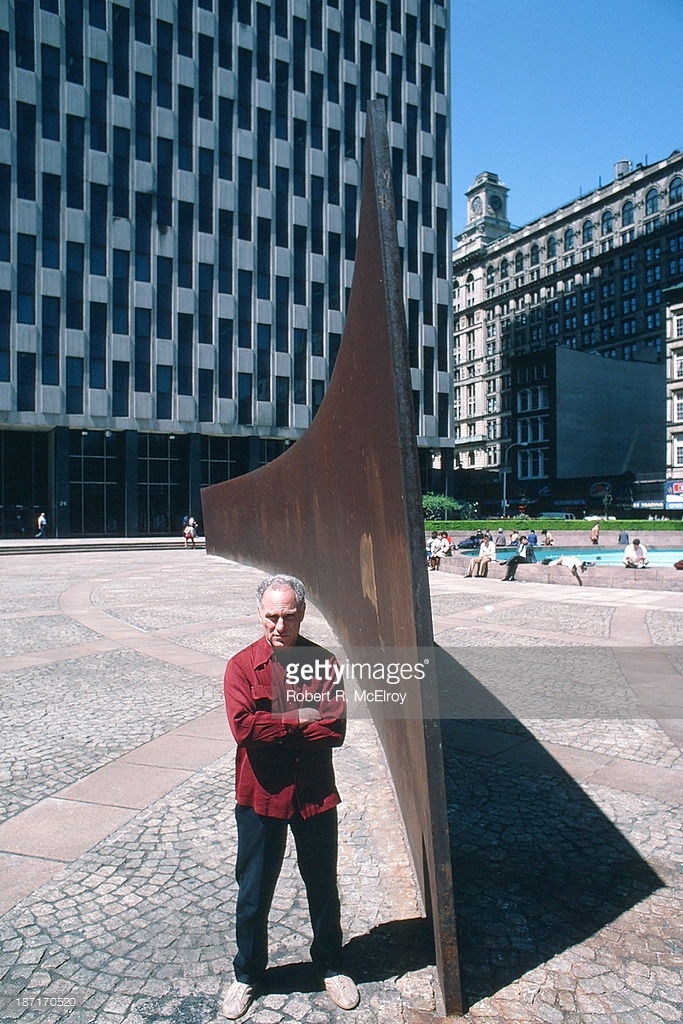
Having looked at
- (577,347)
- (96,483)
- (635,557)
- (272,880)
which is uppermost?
(577,347)

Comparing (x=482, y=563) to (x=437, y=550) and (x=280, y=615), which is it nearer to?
(x=437, y=550)

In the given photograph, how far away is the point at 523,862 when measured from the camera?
11.7 ft

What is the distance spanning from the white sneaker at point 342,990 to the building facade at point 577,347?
5843 centimetres

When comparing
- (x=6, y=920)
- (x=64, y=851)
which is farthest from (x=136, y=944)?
(x=64, y=851)

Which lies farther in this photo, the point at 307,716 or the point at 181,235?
the point at 181,235

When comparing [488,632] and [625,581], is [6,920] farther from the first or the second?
[625,581]

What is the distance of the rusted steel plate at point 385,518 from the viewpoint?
2660mm

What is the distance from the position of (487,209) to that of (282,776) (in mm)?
109556

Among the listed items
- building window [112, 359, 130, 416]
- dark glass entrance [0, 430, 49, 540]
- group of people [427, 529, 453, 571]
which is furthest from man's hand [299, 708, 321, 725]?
dark glass entrance [0, 430, 49, 540]

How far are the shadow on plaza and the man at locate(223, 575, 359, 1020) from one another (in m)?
0.65

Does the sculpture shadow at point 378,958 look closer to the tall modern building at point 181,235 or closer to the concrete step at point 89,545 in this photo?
the concrete step at point 89,545

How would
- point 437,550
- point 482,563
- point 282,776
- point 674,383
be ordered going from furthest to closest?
point 674,383 < point 437,550 < point 482,563 < point 282,776

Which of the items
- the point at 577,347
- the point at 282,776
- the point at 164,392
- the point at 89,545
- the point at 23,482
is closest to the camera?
the point at 282,776

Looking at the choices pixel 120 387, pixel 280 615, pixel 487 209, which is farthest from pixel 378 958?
pixel 487 209
